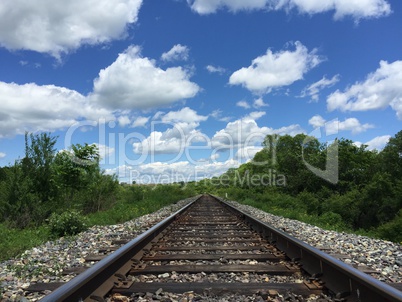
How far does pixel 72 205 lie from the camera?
13.9 meters

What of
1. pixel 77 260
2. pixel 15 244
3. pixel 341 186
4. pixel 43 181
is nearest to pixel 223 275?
pixel 77 260

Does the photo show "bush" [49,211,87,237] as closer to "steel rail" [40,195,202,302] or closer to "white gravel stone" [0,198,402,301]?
"white gravel stone" [0,198,402,301]

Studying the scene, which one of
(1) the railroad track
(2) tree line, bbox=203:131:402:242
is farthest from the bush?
(2) tree line, bbox=203:131:402:242

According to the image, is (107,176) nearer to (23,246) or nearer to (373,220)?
(23,246)

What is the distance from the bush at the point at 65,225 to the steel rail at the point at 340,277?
497cm

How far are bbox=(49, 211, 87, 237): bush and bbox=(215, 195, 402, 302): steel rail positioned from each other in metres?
4.97

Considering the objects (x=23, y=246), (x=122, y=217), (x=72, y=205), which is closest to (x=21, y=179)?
(x=72, y=205)

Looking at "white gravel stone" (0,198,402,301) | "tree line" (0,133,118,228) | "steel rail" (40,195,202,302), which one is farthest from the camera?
"tree line" (0,133,118,228)

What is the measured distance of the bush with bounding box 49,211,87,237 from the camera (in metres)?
7.76

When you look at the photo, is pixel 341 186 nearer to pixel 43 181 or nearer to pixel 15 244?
pixel 43 181

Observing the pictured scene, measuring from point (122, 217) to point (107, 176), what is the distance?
8.69 meters

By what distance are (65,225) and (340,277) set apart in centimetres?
636

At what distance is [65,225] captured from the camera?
788cm

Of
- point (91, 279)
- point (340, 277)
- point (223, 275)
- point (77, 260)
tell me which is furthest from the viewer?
point (77, 260)
